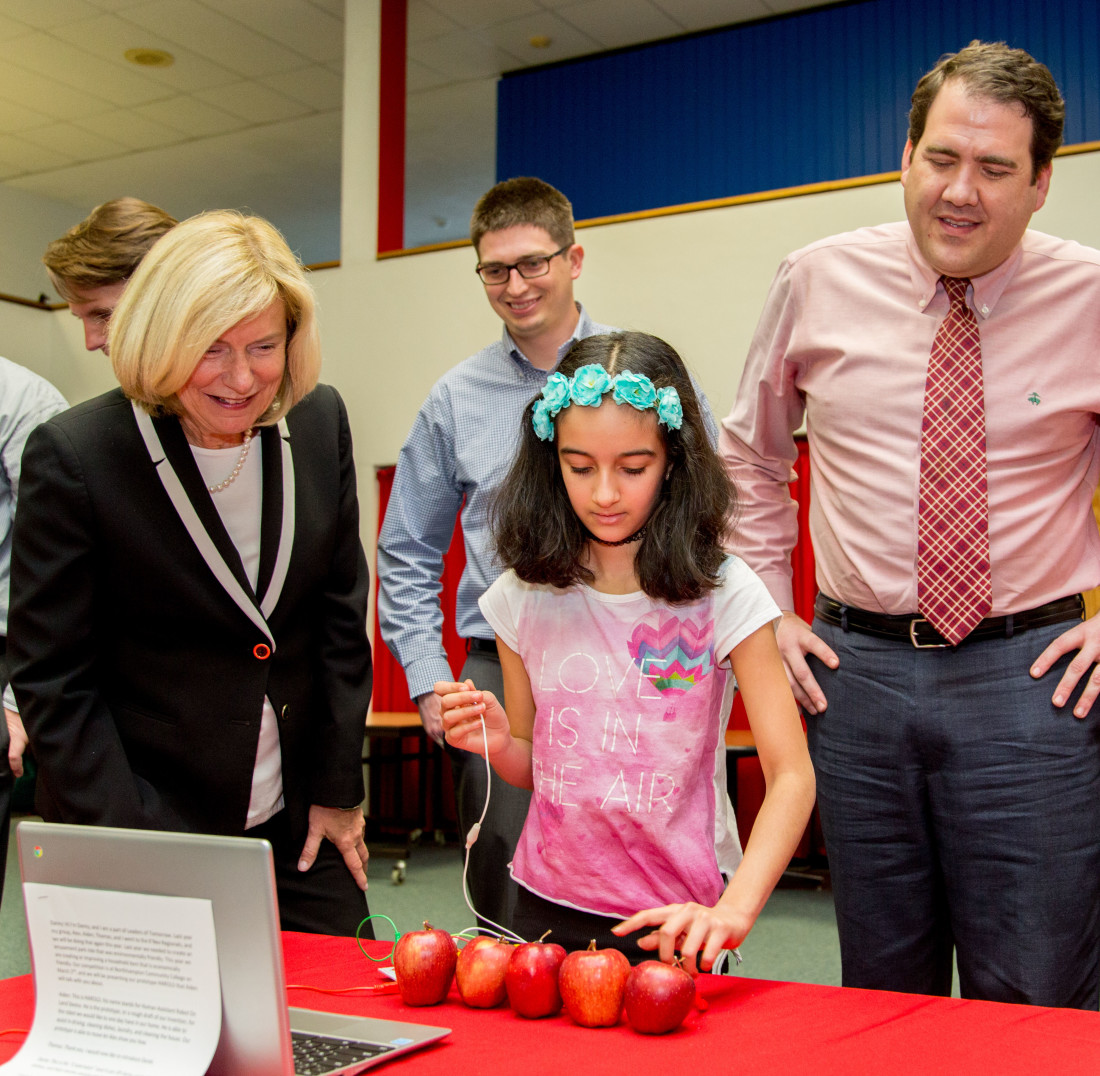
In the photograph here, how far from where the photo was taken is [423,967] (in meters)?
1.23

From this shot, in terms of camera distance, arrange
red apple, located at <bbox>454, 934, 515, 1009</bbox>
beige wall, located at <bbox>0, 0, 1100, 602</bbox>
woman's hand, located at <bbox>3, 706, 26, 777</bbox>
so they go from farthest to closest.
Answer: beige wall, located at <bbox>0, 0, 1100, 602</bbox>, woman's hand, located at <bbox>3, 706, 26, 777</bbox>, red apple, located at <bbox>454, 934, 515, 1009</bbox>

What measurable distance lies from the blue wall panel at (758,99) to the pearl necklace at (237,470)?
643 centimetres

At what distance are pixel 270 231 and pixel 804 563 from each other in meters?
5.03

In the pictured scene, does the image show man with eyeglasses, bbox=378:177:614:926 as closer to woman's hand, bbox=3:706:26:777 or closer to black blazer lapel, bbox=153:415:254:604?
woman's hand, bbox=3:706:26:777

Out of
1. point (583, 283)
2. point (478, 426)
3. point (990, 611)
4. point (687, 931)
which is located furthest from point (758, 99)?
point (687, 931)

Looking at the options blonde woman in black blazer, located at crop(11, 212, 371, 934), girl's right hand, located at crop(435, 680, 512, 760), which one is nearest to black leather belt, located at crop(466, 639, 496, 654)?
blonde woman in black blazer, located at crop(11, 212, 371, 934)

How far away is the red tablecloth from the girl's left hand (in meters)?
0.06

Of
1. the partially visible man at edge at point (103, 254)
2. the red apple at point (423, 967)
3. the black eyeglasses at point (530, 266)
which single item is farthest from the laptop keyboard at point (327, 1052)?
the black eyeglasses at point (530, 266)

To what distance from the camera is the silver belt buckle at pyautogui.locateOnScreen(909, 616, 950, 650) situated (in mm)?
1827

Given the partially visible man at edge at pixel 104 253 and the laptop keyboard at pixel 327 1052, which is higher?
the partially visible man at edge at pixel 104 253

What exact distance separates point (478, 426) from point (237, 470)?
991 mm

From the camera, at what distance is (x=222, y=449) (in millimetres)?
1775

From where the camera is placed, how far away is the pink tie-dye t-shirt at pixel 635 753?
1641mm

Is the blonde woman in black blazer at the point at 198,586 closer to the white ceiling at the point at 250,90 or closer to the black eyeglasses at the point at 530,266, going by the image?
the black eyeglasses at the point at 530,266
